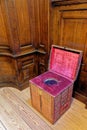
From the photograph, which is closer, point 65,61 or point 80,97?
point 65,61

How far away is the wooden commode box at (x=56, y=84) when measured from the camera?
1.28m

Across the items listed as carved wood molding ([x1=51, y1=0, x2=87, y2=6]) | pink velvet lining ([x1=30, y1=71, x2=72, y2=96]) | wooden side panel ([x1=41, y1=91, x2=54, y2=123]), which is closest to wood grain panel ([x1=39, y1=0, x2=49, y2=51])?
carved wood molding ([x1=51, y1=0, x2=87, y2=6])

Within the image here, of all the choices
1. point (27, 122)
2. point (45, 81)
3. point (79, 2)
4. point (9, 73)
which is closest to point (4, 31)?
point (9, 73)

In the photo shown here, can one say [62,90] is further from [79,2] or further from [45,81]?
[79,2]

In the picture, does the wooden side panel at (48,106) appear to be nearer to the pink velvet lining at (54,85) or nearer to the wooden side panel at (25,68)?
the pink velvet lining at (54,85)

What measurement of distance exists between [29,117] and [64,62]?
0.86 m

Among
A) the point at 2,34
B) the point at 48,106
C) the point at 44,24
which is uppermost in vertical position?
the point at 44,24

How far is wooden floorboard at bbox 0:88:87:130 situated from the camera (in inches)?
53.2

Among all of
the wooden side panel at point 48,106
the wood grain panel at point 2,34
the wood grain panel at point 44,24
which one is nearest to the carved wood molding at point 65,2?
the wood grain panel at point 44,24

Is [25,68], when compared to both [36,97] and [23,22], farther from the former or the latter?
[23,22]

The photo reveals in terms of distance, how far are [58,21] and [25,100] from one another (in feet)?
4.15

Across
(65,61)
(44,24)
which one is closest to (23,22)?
(44,24)

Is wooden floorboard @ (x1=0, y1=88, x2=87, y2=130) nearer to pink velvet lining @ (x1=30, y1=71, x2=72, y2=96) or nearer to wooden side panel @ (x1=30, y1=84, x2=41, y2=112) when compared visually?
wooden side panel @ (x1=30, y1=84, x2=41, y2=112)

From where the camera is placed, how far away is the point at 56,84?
1.39m
